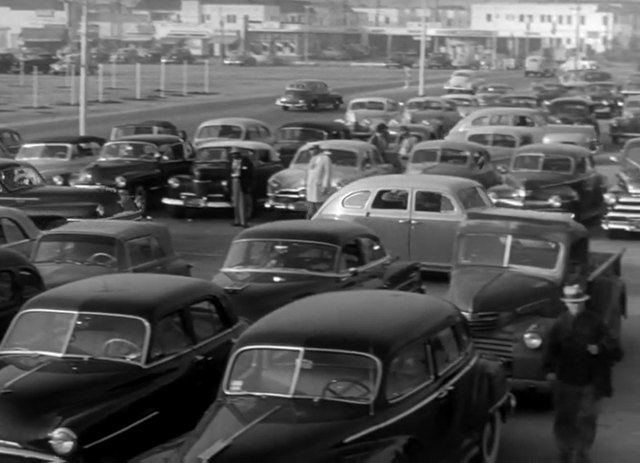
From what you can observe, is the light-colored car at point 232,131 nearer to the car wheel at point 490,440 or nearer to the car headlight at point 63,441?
the car wheel at point 490,440

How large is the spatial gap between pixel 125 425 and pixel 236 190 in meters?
14.6

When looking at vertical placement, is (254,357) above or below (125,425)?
above

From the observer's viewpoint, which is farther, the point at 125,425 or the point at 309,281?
the point at 309,281

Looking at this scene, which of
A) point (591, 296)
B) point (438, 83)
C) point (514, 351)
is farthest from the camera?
point (438, 83)

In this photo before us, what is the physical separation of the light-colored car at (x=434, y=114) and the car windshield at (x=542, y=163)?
13.0 metres

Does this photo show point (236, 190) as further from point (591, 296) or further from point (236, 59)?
point (236, 59)

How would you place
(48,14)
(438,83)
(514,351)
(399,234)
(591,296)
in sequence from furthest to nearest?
1. (48,14)
2. (438,83)
3. (399,234)
4. (591,296)
5. (514,351)

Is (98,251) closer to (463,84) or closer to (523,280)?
(523,280)

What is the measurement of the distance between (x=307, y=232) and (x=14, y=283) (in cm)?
325

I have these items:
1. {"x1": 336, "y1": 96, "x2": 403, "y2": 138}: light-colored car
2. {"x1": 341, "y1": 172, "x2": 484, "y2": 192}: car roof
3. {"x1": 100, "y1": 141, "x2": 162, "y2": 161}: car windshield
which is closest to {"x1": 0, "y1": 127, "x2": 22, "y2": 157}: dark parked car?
{"x1": 100, "y1": 141, "x2": 162, "y2": 161}: car windshield

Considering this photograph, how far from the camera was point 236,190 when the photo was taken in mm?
24219

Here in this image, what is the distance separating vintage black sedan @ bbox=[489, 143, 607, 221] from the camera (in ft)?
77.0

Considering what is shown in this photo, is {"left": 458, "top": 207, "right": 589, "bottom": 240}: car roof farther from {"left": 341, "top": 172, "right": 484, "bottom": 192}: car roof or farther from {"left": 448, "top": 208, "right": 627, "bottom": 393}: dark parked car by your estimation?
{"left": 341, "top": 172, "right": 484, "bottom": 192}: car roof

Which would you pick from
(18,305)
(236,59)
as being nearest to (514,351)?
(18,305)
